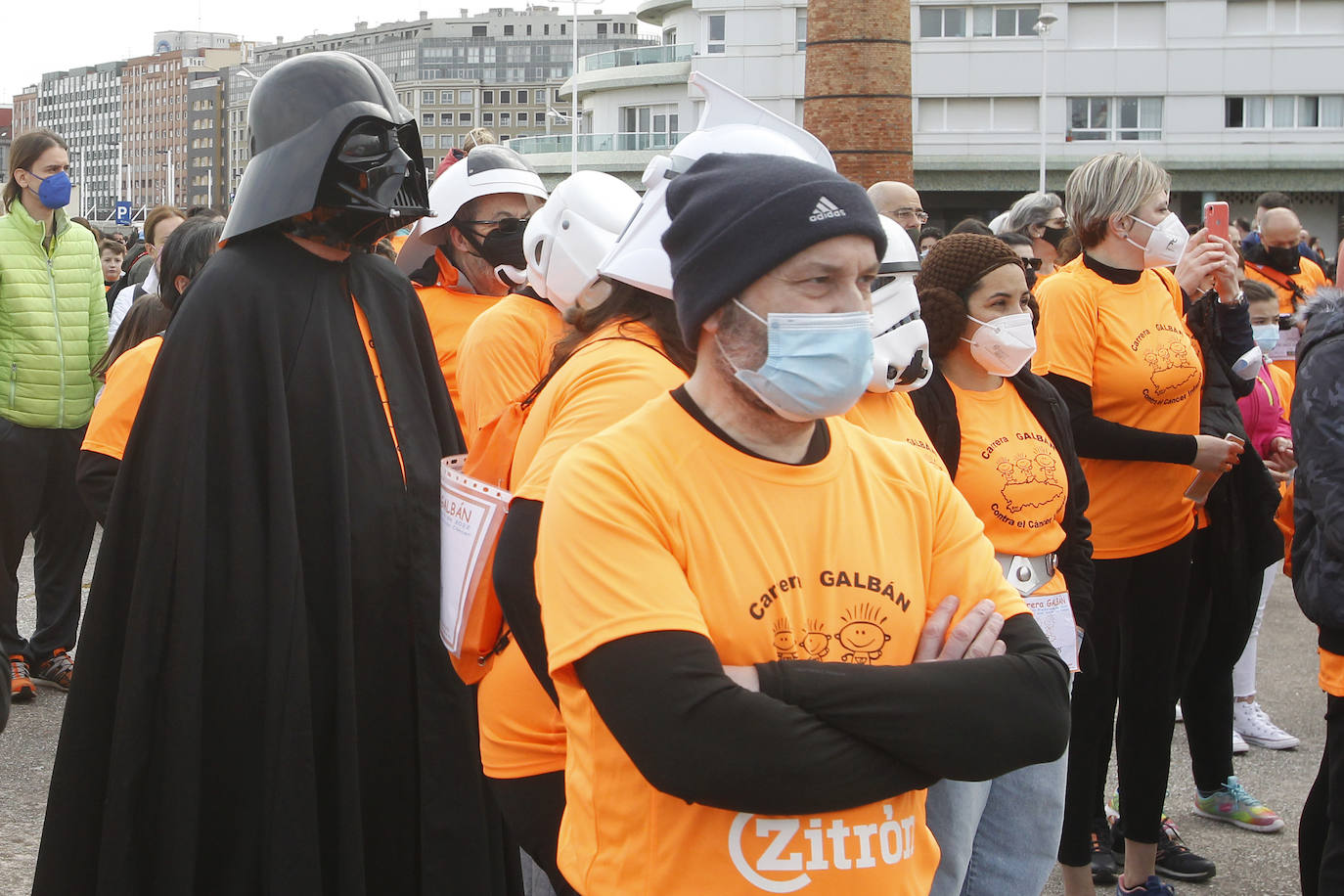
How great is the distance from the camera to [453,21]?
6909 inches

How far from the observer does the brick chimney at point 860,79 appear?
77.3ft

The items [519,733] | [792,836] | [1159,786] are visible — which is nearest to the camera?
[792,836]

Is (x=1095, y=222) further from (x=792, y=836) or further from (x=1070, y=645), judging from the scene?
(x=792, y=836)

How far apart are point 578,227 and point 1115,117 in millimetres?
50925

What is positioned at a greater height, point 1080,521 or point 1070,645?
point 1080,521

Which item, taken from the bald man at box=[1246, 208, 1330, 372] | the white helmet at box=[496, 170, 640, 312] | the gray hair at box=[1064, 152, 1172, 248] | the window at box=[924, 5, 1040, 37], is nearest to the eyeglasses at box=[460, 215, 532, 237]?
the white helmet at box=[496, 170, 640, 312]

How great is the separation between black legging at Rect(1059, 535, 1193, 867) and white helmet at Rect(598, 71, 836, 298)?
6.90 feet

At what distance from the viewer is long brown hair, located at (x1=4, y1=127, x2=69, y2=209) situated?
7.03m

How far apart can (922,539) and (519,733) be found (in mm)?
946

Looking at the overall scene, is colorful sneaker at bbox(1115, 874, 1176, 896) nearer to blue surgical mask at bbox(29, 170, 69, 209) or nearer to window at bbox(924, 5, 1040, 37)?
blue surgical mask at bbox(29, 170, 69, 209)

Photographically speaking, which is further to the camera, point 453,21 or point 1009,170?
point 453,21

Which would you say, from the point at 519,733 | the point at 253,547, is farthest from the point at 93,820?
the point at 519,733

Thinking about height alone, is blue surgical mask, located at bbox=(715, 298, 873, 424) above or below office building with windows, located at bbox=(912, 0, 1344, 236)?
below

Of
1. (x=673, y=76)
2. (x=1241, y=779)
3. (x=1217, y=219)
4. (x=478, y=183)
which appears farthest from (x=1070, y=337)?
(x=673, y=76)
